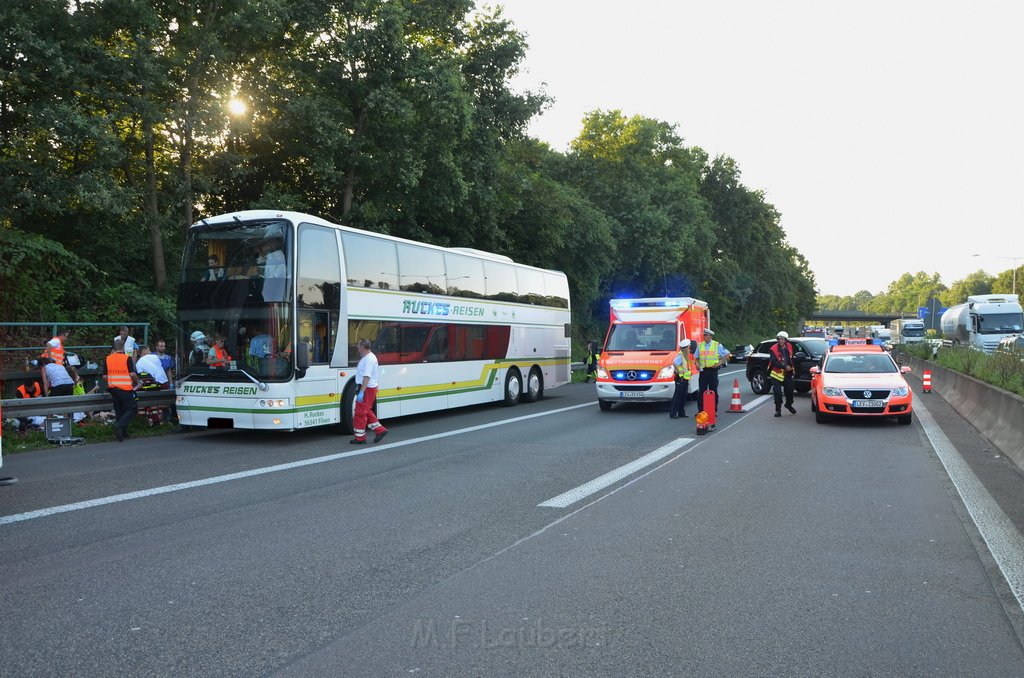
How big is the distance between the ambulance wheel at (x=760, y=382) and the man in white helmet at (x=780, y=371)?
246 inches

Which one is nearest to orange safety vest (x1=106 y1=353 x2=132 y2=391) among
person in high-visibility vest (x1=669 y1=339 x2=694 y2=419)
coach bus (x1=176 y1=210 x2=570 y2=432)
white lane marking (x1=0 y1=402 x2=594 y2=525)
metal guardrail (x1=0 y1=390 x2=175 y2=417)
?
metal guardrail (x1=0 y1=390 x2=175 y2=417)

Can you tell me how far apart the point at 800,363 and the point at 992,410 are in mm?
7730

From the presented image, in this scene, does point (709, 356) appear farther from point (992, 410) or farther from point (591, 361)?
point (591, 361)

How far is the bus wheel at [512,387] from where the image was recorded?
67.2ft

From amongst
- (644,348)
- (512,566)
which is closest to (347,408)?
(644,348)

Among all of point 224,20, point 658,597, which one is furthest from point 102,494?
point 224,20

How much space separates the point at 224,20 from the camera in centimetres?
2011

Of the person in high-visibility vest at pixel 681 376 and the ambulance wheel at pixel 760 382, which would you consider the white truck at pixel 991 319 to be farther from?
the person in high-visibility vest at pixel 681 376

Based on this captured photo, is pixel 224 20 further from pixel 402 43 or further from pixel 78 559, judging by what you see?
pixel 78 559

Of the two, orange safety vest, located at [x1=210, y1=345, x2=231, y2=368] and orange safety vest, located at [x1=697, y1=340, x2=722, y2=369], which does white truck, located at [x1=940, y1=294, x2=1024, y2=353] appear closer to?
orange safety vest, located at [x1=697, y1=340, x2=722, y2=369]

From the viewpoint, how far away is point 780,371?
16.5 metres

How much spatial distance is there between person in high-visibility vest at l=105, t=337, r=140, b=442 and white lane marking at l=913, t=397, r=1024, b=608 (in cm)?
1207

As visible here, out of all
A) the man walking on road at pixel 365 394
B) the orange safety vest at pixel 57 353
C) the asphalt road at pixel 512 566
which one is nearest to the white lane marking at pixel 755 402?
the asphalt road at pixel 512 566

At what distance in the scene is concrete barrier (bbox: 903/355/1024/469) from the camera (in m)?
11.4
